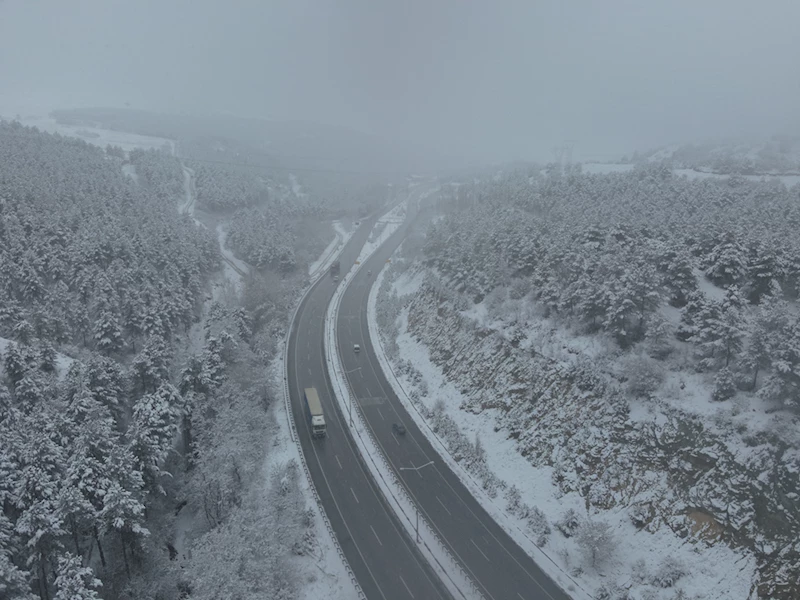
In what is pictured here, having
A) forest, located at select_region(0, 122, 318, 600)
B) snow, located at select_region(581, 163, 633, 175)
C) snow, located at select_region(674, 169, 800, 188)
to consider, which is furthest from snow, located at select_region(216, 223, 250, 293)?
snow, located at select_region(674, 169, 800, 188)

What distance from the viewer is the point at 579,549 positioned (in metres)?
37.1

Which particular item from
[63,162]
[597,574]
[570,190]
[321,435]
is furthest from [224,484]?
[63,162]

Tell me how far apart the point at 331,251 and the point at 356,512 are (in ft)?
300

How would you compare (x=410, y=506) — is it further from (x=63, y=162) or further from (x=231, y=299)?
(x=63, y=162)

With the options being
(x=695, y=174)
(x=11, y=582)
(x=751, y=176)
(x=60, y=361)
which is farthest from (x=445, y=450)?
(x=751, y=176)

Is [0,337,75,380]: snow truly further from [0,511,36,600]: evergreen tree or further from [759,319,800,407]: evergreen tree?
[759,319,800,407]: evergreen tree

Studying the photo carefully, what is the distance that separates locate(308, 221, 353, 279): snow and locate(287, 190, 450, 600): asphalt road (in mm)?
46444

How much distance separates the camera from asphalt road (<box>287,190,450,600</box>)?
3641 cm

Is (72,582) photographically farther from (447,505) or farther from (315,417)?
(447,505)

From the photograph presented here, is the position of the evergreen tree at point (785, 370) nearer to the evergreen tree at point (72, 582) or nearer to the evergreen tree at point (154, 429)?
the evergreen tree at point (72, 582)

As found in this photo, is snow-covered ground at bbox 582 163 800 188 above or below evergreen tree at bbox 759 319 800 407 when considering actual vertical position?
above

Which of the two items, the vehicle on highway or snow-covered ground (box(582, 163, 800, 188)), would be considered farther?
snow-covered ground (box(582, 163, 800, 188))

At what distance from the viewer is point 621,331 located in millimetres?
46938

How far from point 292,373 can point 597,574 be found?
153 ft
